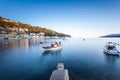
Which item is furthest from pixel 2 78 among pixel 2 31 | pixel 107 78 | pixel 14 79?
pixel 2 31

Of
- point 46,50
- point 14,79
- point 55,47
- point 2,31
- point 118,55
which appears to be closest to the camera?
point 14,79

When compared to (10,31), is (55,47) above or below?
below

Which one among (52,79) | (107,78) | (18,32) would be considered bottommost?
(107,78)

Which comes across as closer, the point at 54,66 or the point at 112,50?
the point at 54,66

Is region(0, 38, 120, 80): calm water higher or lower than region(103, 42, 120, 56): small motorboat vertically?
lower

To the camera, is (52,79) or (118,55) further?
(118,55)

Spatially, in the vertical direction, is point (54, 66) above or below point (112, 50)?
below

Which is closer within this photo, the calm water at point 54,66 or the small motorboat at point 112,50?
the calm water at point 54,66

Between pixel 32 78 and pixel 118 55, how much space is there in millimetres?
23805

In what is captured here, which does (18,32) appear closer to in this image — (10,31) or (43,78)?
(10,31)

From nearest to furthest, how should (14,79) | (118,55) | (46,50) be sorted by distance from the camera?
(14,79) → (118,55) → (46,50)

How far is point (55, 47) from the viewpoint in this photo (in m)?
41.3

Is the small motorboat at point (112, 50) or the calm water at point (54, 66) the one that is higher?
the small motorboat at point (112, 50)

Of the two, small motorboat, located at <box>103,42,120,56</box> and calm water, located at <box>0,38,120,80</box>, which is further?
small motorboat, located at <box>103,42,120,56</box>
